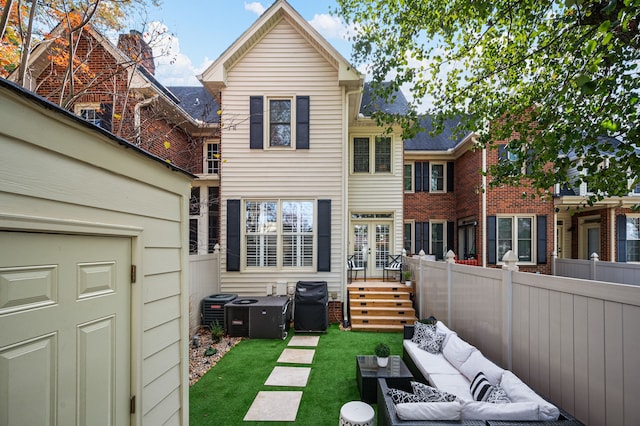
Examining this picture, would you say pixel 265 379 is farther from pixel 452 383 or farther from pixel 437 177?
pixel 437 177

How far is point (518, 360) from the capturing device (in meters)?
3.75

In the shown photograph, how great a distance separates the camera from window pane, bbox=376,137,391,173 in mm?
10758

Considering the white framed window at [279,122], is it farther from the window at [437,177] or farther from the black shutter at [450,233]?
the black shutter at [450,233]

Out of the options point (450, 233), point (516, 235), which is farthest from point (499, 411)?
point (450, 233)

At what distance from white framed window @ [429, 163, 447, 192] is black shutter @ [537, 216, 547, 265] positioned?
380 centimetres

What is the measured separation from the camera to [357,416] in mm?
3061

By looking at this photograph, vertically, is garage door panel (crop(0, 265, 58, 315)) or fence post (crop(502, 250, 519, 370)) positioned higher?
garage door panel (crop(0, 265, 58, 315))

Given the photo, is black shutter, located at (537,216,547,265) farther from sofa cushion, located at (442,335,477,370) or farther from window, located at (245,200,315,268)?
sofa cushion, located at (442,335,477,370)

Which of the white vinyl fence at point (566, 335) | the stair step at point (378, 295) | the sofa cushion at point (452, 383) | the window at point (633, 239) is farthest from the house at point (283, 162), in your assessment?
the window at point (633, 239)

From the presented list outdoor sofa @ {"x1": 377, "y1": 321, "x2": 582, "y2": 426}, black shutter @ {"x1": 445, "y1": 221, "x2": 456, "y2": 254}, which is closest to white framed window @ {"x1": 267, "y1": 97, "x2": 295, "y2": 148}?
outdoor sofa @ {"x1": 377, "y1": 321, "x2": 582, "y2": 426}

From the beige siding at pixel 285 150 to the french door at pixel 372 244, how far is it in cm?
301

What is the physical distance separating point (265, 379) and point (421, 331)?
266 cm

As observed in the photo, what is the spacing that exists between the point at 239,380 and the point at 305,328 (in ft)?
8.45

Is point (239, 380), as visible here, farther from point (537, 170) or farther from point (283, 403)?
point (537, 170)
